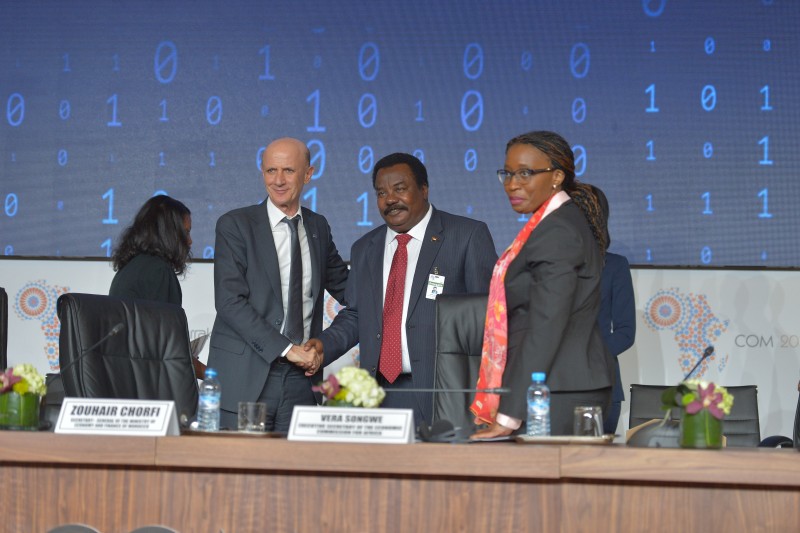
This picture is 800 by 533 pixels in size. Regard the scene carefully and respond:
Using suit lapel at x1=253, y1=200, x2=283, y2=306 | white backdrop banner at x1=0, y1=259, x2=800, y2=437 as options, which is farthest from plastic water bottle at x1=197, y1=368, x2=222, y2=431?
white backdrop banner at x1=0, y1=259, x2=800, y2=437

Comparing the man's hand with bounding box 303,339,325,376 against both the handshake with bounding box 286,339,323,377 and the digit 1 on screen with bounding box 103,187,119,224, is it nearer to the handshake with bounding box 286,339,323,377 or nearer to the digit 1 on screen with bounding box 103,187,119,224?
the handshake with bounding box 286,339,323,377

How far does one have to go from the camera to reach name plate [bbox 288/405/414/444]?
2209mm

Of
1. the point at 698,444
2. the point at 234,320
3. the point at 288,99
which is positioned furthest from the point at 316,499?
the point at 288,99

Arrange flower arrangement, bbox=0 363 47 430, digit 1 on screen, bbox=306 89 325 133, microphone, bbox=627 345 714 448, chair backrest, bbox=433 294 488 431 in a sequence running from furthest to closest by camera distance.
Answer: digit 1 on screen, bbox=306 89 325 133 → chair backrest, bbox=433 294 488 431 → flower arrangement, bbox=0 363 47 430 → microphone, bbox=627 345 714 448

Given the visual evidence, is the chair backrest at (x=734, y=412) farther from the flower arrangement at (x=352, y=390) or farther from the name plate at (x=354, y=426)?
the name plate at (x=354, y=426)

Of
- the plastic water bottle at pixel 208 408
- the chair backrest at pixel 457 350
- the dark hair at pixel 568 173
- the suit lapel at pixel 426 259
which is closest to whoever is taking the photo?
the plastic water bottle at pixel 208 408

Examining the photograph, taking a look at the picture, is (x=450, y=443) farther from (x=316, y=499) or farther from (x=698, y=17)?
(x=698, y=17)

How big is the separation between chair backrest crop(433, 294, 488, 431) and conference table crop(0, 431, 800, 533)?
1.21 meters

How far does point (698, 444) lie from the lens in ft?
7.36

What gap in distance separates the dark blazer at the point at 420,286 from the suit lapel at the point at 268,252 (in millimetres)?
261

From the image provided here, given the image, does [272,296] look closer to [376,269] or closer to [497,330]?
[376,269]

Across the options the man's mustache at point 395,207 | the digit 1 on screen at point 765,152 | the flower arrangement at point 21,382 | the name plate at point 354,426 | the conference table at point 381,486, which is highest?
the digit 1 on screen at point 765,152

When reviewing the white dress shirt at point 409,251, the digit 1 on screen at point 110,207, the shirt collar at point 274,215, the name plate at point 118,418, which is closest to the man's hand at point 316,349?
the white dress shirt at point 409,251

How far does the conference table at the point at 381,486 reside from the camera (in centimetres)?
211
